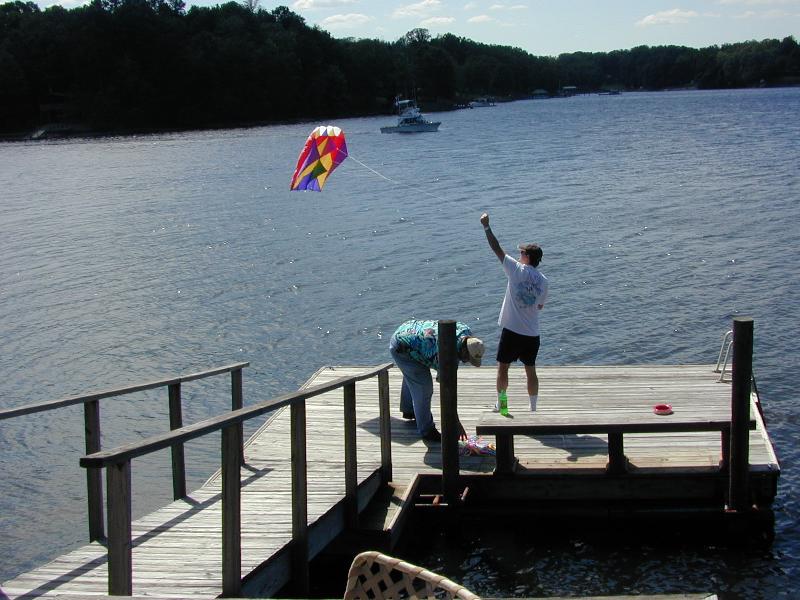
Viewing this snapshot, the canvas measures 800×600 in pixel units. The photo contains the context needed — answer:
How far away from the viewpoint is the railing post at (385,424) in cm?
848

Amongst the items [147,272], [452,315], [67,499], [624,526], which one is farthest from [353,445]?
[147,272]

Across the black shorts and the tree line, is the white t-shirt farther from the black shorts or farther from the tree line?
the tree line

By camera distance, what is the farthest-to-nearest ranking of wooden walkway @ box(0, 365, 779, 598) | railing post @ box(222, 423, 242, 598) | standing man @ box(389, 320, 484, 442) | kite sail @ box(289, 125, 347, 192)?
kite sail @ box(289, 125, 347, 192) < standing man @ box(389, 320, 484, 442) < wooden walkway @ box(0, 365, 779, 598) < railing post @ box(222, 423, 242, 598)

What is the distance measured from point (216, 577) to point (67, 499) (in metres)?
6.41

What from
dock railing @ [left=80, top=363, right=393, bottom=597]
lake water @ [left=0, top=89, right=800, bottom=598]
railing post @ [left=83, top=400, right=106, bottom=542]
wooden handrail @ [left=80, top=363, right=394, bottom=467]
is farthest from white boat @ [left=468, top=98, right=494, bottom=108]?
wooden handrail @ [left=80, top=363, right=394, bottom=467]

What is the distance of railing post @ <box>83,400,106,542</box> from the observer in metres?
6.81

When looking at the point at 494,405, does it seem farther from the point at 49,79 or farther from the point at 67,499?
the point at 49,79

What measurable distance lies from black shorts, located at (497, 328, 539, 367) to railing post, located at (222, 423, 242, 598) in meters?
4.57

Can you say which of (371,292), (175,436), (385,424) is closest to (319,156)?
(385,424)

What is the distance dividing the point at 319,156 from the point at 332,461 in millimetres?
6007

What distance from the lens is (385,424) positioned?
336 inches

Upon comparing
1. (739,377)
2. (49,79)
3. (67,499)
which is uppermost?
(49,79)

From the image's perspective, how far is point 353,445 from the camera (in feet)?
25.2

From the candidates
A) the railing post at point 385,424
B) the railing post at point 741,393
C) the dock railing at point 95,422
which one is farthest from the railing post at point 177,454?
the railing post at point 741,393
